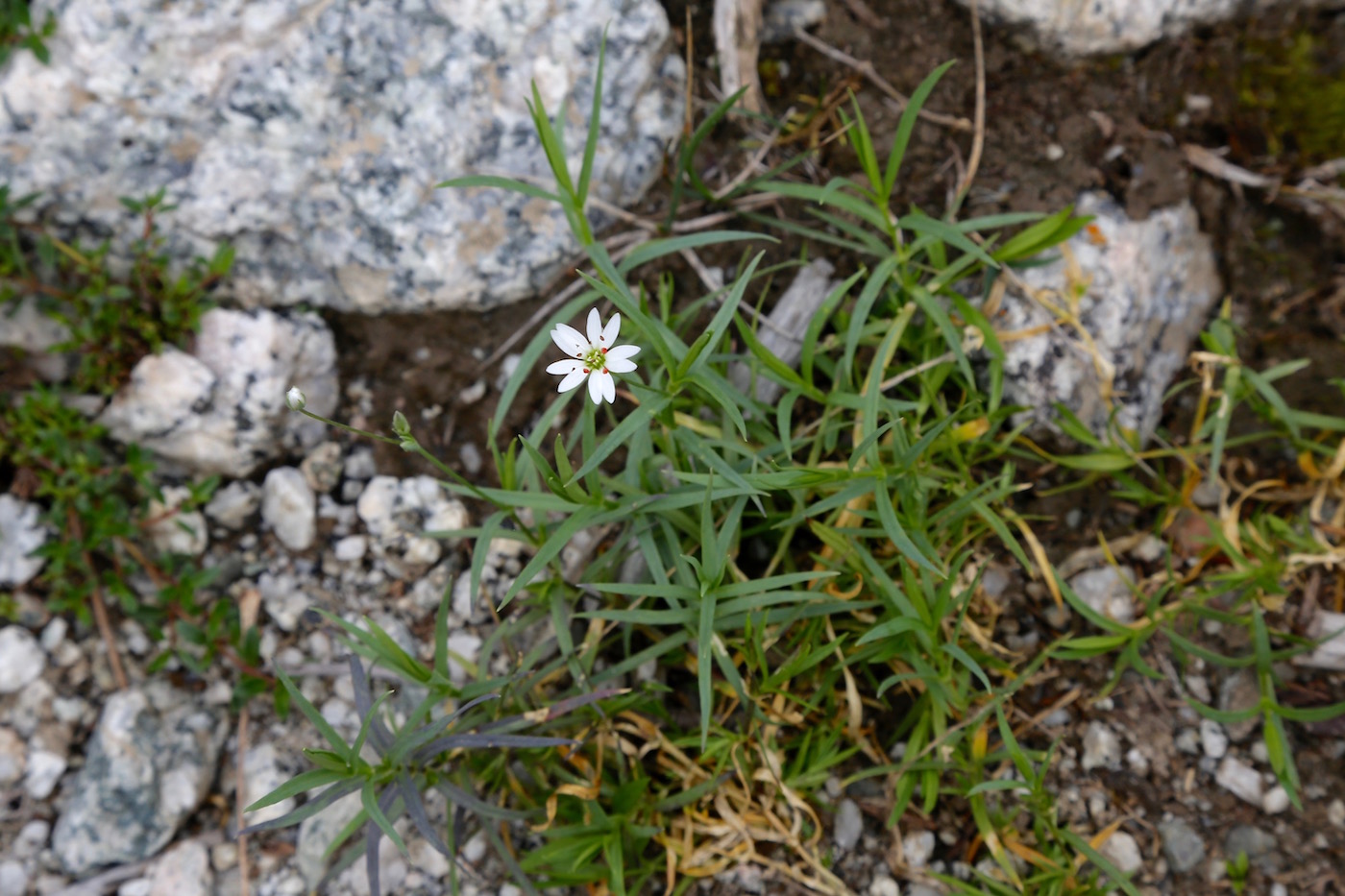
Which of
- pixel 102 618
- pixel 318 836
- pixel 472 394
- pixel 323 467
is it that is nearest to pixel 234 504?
pixel 323 467

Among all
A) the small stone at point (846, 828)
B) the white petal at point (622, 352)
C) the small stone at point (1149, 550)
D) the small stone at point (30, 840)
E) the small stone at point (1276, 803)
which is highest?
the white petal at point (622, 352)

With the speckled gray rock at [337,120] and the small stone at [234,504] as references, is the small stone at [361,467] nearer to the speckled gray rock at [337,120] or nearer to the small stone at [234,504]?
the small stone at [234,504]

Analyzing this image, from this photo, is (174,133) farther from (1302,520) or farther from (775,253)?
(1302,520)

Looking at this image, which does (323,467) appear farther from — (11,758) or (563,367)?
(563,367)

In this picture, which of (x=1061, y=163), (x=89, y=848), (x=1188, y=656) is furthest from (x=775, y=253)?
(x=89, y=848)

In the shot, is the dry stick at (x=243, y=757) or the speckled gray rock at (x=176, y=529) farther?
the speckled gray rock at (x=176, y=529)

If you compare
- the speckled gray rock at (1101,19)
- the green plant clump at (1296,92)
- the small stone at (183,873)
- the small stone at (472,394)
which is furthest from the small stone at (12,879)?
the green plant clump at (1296,92)
